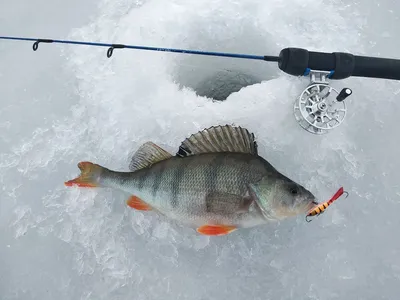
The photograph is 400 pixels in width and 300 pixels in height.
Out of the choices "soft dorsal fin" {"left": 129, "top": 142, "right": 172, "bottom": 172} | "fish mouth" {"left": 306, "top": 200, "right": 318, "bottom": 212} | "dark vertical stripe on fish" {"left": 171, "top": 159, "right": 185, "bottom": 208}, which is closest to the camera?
"fish mouth" {"left": 306, "top": 200, "right": 318, "bottom": 212}

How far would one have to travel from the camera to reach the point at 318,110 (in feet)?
7.41

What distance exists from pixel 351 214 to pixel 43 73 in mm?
2578

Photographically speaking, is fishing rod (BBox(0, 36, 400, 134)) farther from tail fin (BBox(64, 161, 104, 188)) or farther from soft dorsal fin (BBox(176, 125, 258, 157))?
tail fin (BBox(64, 161, 104, 188))

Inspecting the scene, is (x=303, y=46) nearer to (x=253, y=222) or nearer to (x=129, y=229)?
(x=253, y=222)

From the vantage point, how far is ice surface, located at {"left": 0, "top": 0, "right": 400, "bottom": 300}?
2.21m

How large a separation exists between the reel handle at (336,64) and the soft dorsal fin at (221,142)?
48cm

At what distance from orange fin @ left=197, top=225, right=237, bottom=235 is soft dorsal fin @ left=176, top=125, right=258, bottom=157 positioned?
443 mm

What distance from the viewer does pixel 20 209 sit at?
2.45 metres

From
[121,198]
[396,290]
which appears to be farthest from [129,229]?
[396,290]

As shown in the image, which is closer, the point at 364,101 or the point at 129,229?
the point at 129,229

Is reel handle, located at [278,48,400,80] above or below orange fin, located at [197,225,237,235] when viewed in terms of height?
above

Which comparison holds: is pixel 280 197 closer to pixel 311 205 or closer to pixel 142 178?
pixel 311 205

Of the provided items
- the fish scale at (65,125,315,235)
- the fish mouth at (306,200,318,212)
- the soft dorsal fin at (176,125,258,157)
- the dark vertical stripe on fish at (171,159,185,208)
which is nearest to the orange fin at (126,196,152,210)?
the fish scale at (65,125,315,235)

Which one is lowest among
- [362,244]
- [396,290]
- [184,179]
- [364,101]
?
[396,290]
